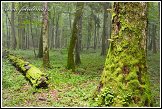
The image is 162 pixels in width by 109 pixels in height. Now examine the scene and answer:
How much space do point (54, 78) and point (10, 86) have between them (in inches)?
93.7

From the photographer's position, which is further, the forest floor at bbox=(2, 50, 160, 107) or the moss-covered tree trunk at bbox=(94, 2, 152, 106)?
the forest floor at bbox=(2, 50, 160, 107)

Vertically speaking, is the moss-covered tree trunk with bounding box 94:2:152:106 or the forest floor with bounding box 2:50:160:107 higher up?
the moss-covered tree trunk with bounding box 94:2:152:106

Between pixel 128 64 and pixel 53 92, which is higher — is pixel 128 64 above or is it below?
above

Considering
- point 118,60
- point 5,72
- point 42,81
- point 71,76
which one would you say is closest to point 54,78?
point 71,76

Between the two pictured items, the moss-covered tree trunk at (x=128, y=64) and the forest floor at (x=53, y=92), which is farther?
the forest floor at (x=53, y=92)

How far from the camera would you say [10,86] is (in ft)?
40.2

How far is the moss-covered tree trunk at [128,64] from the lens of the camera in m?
8.45

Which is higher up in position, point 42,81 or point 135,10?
point 135,10

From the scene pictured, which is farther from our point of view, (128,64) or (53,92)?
(53,92)

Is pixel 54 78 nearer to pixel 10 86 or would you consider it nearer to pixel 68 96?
pixel 10 86

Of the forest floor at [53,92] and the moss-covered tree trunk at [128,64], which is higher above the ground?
the moss-covered tree trunk at [128,64]

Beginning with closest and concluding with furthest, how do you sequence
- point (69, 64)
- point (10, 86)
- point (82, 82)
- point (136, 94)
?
point (136, 94) → point (10, 86) → point (82, 82) → point (69, 64)

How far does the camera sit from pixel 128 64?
8.61 meters

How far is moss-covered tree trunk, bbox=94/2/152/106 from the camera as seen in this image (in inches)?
333
